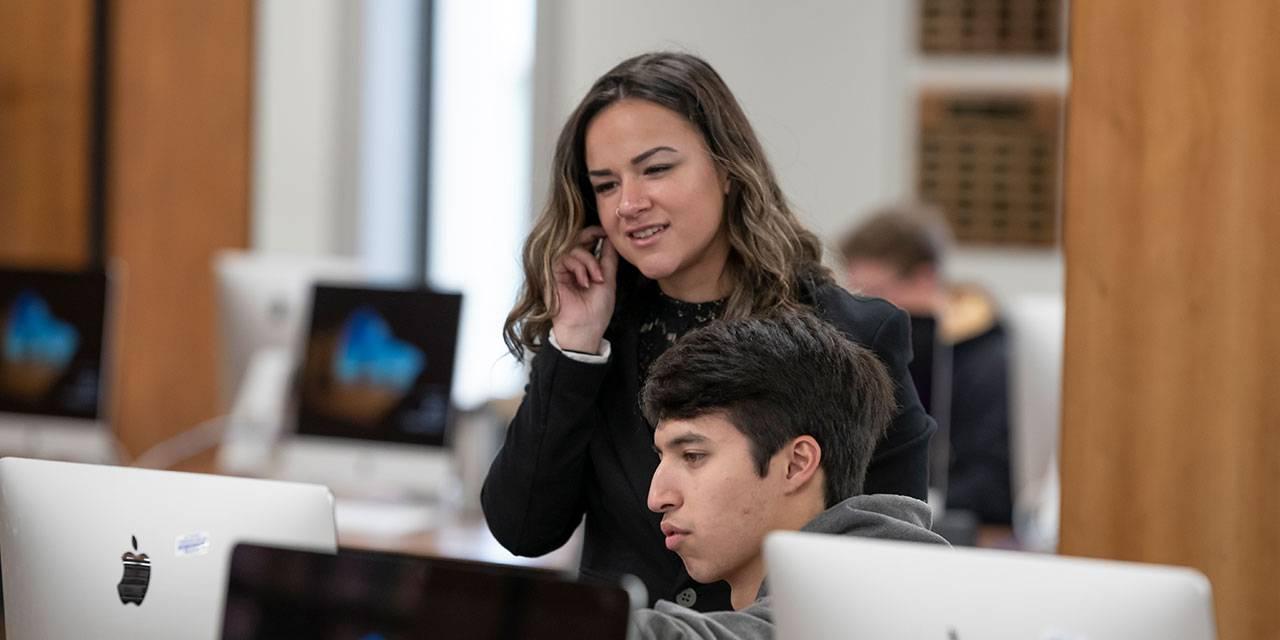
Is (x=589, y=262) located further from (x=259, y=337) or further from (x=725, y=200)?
(x=259, y=337)

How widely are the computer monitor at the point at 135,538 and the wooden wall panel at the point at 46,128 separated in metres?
4.23

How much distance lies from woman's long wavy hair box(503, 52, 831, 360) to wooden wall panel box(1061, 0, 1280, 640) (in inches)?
22.6

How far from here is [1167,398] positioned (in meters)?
2.45

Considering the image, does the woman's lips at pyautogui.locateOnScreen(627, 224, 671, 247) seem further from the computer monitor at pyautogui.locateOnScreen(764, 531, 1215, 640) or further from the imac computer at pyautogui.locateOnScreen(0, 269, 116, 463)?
the imac computer at pyautogui.locateOnScreen(0, 269, 116, 463)

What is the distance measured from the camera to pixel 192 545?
1666 mm

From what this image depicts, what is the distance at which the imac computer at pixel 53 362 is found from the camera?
4.15 meters

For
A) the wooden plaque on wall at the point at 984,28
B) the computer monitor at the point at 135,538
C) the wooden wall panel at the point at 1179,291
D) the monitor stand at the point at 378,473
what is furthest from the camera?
the wooden plaque on wall at the point at 984,28

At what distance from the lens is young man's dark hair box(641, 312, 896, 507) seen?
179 centimetres

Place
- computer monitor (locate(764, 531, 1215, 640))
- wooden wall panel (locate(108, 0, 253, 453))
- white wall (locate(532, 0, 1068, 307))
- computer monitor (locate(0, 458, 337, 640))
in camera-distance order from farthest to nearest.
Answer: white wall (locate(532, 0, 1068, 307)) → wooden wall panel (locate(108, 0, 253, 453)) → computer monitor (locate(0, 458, 337, 640)) → computer monitor (locate(764, 531, 1215, 640))

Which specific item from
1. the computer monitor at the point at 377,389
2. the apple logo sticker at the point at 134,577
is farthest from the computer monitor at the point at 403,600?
the computer monitor at the point at 377,389

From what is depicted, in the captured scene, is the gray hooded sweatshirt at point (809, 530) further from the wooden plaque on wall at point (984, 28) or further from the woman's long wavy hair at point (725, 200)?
the wooden plaque on wall at point (984, 28)

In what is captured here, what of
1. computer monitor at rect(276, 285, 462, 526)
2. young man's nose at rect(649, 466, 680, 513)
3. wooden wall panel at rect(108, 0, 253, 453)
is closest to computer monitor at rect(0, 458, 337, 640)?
young man's nose at rect(649, 466, 680, 513)

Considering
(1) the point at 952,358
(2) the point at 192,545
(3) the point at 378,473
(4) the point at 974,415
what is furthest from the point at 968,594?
(1) the point at 952,358

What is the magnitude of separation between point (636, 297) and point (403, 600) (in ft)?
2.87
